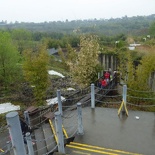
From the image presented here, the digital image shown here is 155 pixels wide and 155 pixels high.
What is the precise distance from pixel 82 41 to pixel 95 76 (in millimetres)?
2379

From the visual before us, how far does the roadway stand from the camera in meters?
5.41

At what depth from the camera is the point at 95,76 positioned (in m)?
12.5

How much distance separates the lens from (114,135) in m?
6.09

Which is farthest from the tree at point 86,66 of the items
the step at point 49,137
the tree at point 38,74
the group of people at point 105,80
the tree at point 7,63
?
the tree at point 7,63

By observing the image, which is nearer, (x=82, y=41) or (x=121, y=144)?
(x=121, y=144)

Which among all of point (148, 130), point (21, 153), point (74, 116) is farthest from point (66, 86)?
point (21, 153)

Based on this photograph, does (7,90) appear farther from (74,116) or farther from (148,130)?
(148,130)

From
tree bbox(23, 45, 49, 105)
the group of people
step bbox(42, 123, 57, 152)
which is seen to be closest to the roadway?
step bbox(42, 123, 57, 152)

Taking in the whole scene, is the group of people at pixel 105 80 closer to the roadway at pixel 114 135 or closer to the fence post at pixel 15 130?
the roadway at pixel 114 135

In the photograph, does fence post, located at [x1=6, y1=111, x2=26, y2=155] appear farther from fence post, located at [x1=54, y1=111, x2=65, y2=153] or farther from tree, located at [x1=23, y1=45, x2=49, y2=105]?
tree, located at [x1=23, y1=45, x2=49, y2=105]

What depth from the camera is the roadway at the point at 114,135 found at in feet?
17.7

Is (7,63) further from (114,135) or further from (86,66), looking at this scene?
(114,135)

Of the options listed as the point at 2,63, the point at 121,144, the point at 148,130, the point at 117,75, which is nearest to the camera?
the point at 121,144

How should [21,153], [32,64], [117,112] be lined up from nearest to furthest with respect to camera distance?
[21,153] < [117,112] < [32,64]
